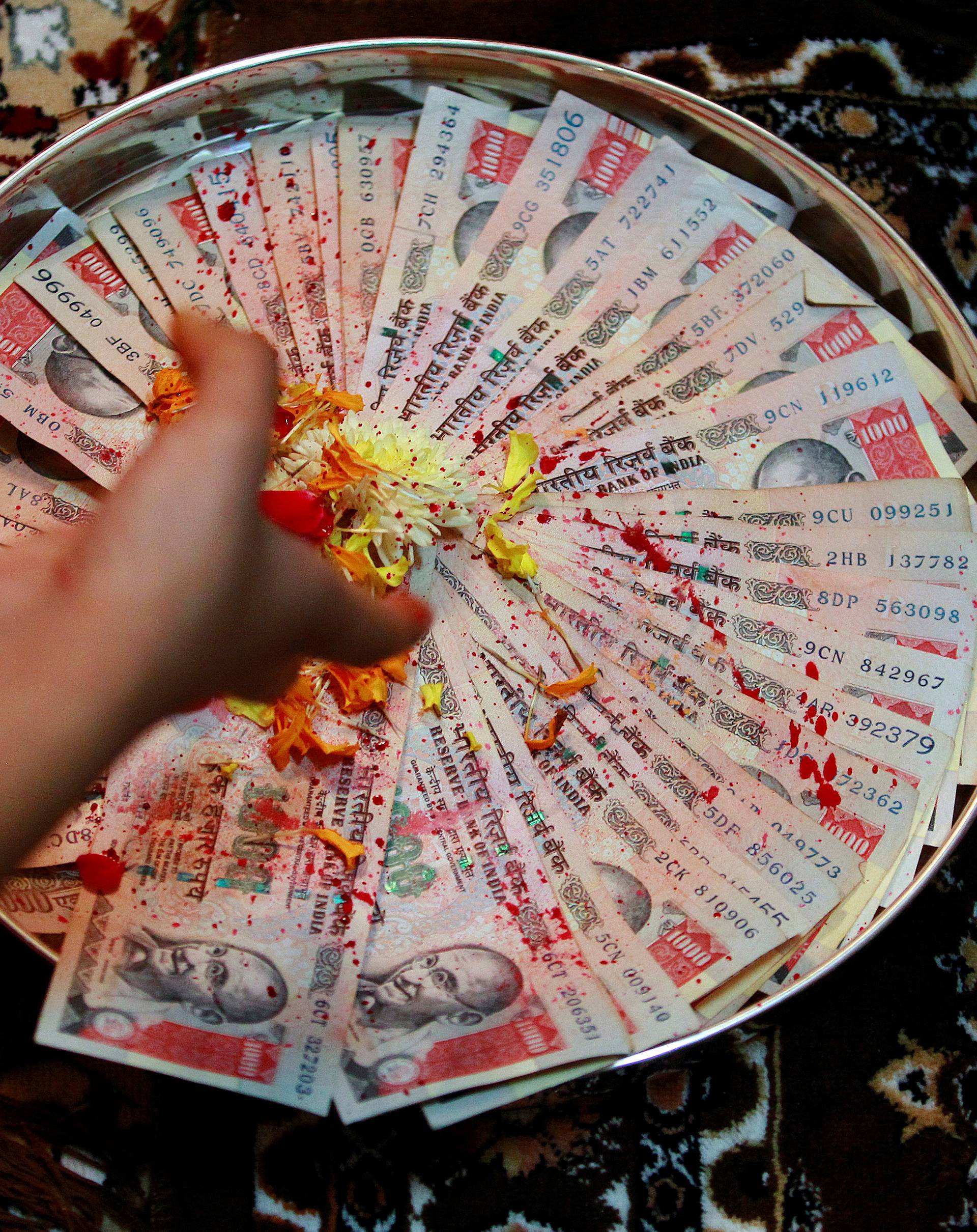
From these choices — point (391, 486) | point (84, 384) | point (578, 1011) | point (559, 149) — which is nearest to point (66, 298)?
point (84, 384)

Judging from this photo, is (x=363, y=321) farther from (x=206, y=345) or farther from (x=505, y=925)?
(x=505, y=925)

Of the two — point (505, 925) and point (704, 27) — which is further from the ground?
point (704, 27)

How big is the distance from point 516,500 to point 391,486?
9 cm

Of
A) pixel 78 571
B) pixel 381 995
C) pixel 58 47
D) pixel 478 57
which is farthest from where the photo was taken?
pixel 58 47

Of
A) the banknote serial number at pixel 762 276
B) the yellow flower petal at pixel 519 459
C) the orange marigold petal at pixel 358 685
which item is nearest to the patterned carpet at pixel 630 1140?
the banknote serial number at pixel 762 276

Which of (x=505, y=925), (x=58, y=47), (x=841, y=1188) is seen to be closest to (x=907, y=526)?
(x=505, y=925)

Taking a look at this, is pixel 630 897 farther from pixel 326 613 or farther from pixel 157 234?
pixel 157 234

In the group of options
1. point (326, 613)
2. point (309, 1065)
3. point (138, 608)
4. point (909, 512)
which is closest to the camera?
point (138, 608)

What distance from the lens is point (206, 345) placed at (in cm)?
51

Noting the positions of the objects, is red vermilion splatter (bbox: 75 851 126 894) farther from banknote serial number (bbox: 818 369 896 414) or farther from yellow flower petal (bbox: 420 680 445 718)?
banknote serial number (bbox: 818 369 896 414)

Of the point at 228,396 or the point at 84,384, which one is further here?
the point at 84,384

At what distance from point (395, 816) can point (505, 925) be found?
11cm

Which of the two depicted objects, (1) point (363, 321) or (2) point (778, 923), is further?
(1) point (363, 321)

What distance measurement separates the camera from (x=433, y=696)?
719 millimetres
